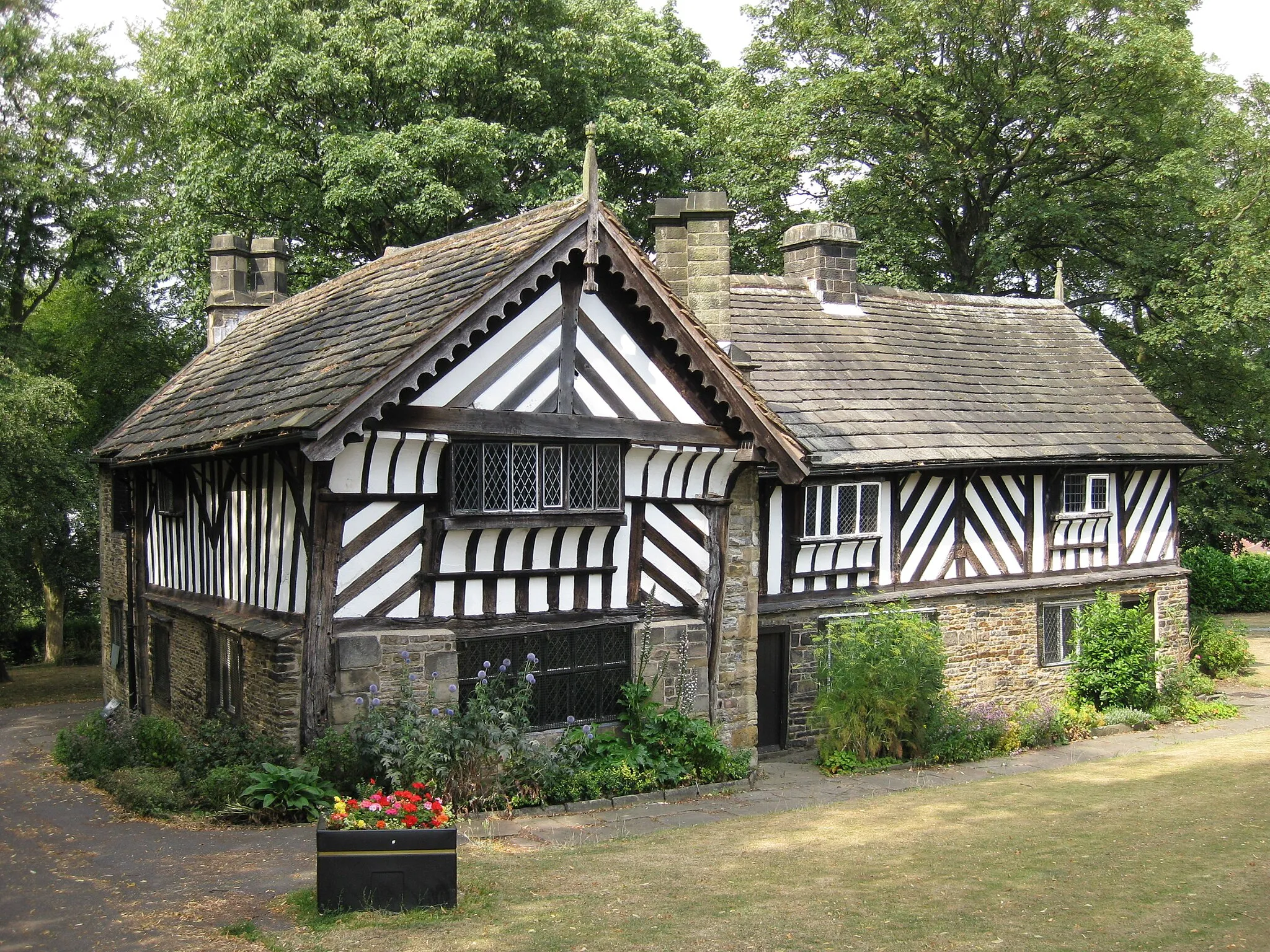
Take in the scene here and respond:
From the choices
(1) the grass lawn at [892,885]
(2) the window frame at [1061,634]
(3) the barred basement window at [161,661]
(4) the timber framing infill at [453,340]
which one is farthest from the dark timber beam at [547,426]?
(2) the window frame at [1061,634]

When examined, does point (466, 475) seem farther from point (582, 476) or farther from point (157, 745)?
point (157, 745)

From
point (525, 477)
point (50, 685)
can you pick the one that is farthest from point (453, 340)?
point (50, 685)

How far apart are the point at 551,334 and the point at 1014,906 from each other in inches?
286

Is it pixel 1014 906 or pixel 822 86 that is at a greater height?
pixel 822 86

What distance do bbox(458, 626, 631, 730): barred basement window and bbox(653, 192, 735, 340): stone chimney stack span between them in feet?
14.1

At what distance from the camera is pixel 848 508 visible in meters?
17.5

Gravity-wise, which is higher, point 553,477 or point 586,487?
point 553,477

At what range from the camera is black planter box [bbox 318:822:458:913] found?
8.07m

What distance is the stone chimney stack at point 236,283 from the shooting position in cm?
2086

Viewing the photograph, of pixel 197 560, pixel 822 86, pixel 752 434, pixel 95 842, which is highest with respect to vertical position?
pixel 822 86

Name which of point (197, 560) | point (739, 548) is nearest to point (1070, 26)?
point (739, 548)

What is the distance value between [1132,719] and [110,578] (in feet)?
55.4

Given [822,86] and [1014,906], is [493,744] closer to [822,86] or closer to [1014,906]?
[1014,906]

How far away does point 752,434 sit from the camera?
14.0 meters
